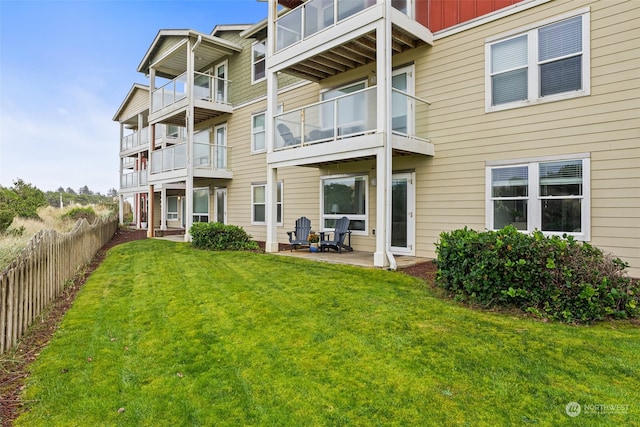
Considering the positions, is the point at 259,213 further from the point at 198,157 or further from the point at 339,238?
the point at 339,238

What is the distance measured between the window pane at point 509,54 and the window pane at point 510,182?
2.21 meters

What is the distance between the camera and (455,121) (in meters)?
8.62

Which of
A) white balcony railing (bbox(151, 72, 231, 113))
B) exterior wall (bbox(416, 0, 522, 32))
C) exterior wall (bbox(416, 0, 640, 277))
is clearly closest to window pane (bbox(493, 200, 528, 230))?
exterior wall (bbox(416, 0, 640, 277))

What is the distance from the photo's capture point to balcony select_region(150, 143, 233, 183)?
48.3 feet

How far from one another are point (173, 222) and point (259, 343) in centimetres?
2187

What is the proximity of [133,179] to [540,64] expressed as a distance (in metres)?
23.4

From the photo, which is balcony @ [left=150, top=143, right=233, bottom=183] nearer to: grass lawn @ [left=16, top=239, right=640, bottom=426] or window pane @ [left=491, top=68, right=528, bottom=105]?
grass lawn @ [left=16, top=239, right=640, bottom=426]

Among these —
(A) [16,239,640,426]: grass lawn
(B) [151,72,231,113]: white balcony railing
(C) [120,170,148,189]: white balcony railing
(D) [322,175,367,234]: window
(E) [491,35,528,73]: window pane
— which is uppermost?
(B) [151,72,231,113]: white balcony railing

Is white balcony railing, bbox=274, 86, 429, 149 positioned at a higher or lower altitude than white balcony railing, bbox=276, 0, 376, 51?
lower

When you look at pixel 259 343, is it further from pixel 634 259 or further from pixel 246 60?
pixel 246 60

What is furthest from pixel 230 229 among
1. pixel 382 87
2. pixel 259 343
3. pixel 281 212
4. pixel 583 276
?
pixel 583 276

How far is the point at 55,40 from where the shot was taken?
20.8 metres

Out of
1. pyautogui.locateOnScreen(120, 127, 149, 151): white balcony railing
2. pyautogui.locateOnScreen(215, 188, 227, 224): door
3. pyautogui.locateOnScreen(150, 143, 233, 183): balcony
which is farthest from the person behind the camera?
pyautogui.locateOnScreen(120, 127, 149, 151): white balcony railing

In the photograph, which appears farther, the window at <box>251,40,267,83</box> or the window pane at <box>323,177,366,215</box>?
the window at <box>251,40,267,83</box>
